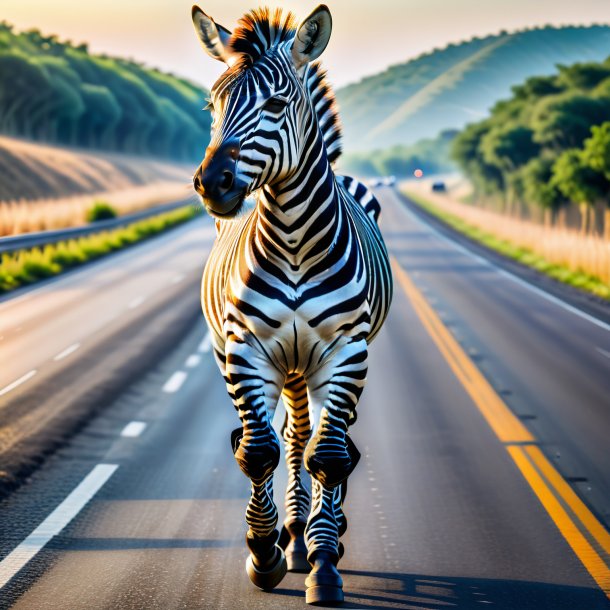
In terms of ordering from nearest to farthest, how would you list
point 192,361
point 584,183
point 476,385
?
point 476,385, point 192,361, point 584,183

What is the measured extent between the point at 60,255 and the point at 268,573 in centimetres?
2436

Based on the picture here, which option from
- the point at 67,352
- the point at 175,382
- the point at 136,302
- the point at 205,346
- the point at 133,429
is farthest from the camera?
the point at 136,302

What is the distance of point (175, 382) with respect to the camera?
42.5ft

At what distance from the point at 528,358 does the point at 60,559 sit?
949 cm

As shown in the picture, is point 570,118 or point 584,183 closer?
point 584,183

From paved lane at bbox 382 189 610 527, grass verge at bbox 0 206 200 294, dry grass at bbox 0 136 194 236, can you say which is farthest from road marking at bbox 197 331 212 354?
dry grass at bbox 0 136 194 236

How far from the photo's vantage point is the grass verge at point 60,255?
2492 centimetres

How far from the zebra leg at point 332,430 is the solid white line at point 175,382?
6790mm

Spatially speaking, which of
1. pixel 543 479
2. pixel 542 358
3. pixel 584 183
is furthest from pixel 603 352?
pixel 584 183

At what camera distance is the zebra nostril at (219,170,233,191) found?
15.5 ft

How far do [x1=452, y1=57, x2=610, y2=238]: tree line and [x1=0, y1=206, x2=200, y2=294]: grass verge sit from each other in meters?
16.6

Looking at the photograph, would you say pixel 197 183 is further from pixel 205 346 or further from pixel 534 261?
pixel 534 261

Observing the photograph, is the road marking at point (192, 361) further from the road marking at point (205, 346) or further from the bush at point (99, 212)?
the bush at point (99, 212)

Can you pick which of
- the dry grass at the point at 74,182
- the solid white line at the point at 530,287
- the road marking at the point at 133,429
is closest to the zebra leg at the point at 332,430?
the road marking at the point at 133,429
